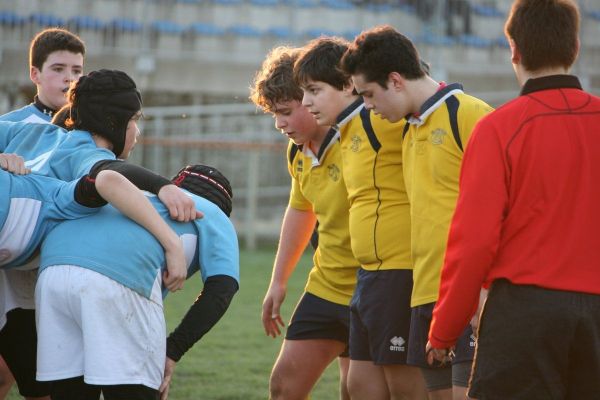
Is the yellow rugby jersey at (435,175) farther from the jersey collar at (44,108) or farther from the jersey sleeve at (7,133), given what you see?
the jersey collar at (44,108)

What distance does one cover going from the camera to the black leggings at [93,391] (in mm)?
3303

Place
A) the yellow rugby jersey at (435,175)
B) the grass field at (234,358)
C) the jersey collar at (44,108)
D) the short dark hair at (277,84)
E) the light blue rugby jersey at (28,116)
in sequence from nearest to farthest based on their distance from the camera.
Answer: the yellow rugby jersey at (435,175), the short dark hair at (277,84), the light blue rugby jersey at (28,116), the jersey collar at (44,108), the grass field at (234,358)

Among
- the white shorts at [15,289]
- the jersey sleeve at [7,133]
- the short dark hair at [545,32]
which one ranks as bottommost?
the white shorts at [15,289]

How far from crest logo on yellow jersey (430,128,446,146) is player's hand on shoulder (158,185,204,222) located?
973 millimetres

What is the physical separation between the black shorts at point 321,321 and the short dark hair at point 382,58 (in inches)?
52.8

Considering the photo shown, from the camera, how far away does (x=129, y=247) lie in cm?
333

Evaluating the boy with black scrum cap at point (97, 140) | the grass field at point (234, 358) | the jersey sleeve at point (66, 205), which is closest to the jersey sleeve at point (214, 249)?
the boy with black scrum cap at point (97, 140)

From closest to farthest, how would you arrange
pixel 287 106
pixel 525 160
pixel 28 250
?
pixel 525 160 → pixel 28 250 → pixel 287 106

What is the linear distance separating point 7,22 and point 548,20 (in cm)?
1734

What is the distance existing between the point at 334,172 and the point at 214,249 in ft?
4.57

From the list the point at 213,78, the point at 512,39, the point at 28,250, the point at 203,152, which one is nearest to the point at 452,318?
the point at 512,39

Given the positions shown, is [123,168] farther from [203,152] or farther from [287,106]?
[203,152]

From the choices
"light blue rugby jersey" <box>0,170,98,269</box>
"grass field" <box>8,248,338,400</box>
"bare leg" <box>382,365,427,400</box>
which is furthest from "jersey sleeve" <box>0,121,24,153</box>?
"grass field" <box>8,248,338,400</box>

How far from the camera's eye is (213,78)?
20.0 meters
